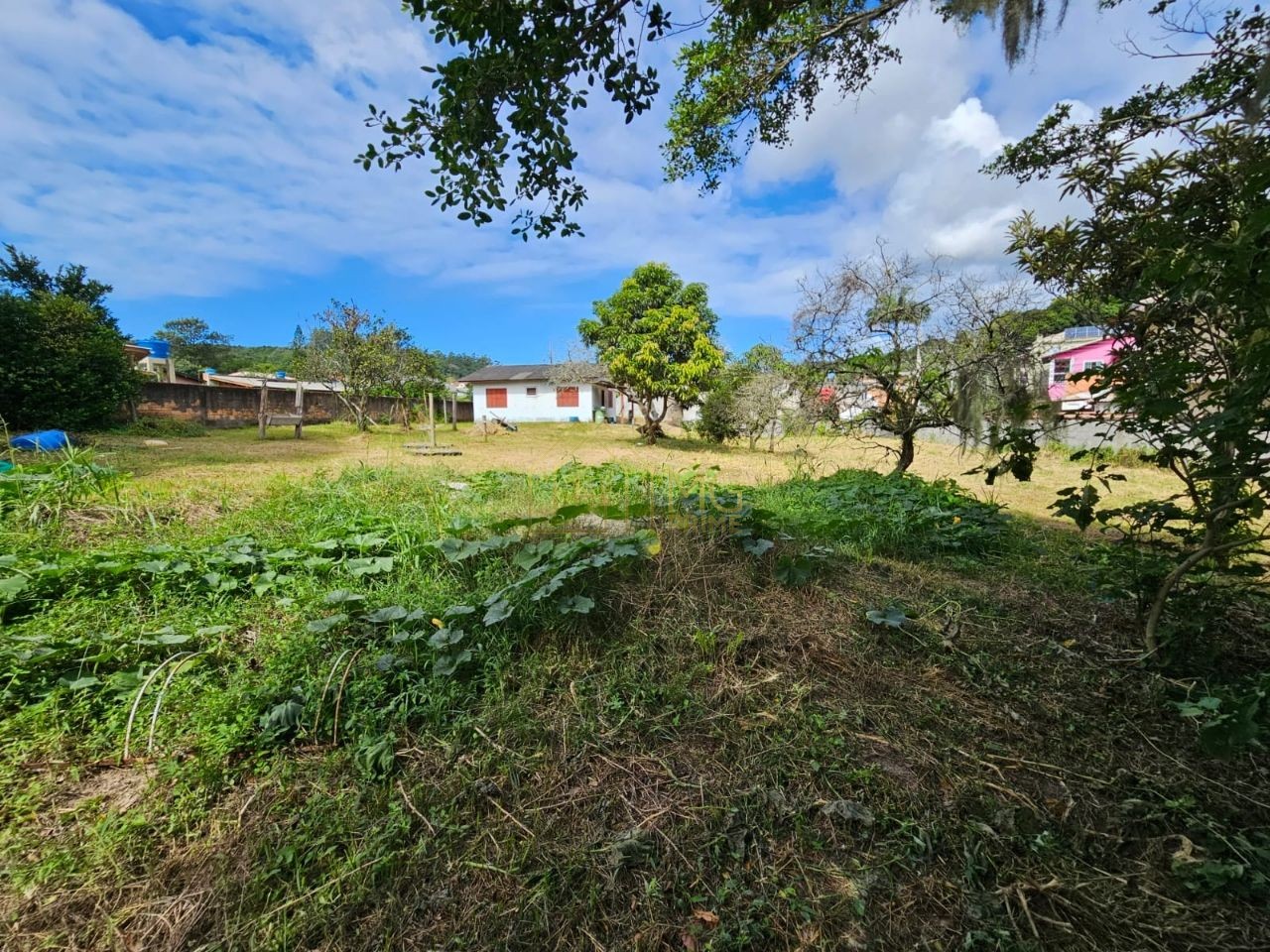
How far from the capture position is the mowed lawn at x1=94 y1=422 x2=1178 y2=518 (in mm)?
5168

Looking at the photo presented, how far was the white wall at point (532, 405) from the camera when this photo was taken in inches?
1045

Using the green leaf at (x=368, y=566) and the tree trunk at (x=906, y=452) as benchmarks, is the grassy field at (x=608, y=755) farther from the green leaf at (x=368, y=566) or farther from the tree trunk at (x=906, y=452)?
the tree trunk at (x=906, y=452)

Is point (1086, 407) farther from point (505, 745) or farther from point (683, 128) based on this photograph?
point (683, 128)

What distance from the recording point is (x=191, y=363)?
123 feet

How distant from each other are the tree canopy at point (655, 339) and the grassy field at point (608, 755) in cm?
1215

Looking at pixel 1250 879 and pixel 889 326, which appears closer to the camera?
pixel 1250 879

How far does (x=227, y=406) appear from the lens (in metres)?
14.7

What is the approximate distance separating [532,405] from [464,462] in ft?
61.8

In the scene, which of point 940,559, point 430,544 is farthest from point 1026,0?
point 430,544

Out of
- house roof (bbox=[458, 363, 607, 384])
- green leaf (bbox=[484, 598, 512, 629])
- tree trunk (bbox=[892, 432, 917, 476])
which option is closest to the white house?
house roof (bbox=[458, 363, 607, 384])

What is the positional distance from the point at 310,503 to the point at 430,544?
2.09m

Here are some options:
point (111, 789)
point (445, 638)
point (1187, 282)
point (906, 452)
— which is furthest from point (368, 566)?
point (906, 452)

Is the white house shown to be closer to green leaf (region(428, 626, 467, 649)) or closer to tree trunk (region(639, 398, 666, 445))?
tree trunk (region(639, 398, 666, 445))

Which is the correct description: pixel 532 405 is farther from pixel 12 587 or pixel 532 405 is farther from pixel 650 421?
pixel 12 587
